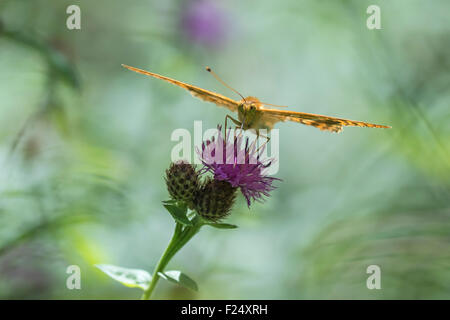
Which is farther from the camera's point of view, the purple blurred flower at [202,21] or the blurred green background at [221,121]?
the purple blurred flower at [202,21]

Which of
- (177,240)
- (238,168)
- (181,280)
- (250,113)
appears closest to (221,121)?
(250,113)

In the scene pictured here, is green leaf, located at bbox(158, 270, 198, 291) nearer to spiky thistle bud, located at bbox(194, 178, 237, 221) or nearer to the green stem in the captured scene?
the green stem

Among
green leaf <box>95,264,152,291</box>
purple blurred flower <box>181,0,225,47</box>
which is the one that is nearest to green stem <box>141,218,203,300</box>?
green leaf <box>95,264,152,291</box>

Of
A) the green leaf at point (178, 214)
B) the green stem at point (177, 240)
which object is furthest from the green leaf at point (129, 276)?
the green leaf at point (178, 214)

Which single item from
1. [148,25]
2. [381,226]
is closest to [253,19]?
[148,25]

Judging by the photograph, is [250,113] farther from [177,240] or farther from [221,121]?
[221,121]

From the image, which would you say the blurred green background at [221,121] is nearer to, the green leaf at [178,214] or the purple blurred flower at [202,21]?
the purple blurred flower at [202,21]
